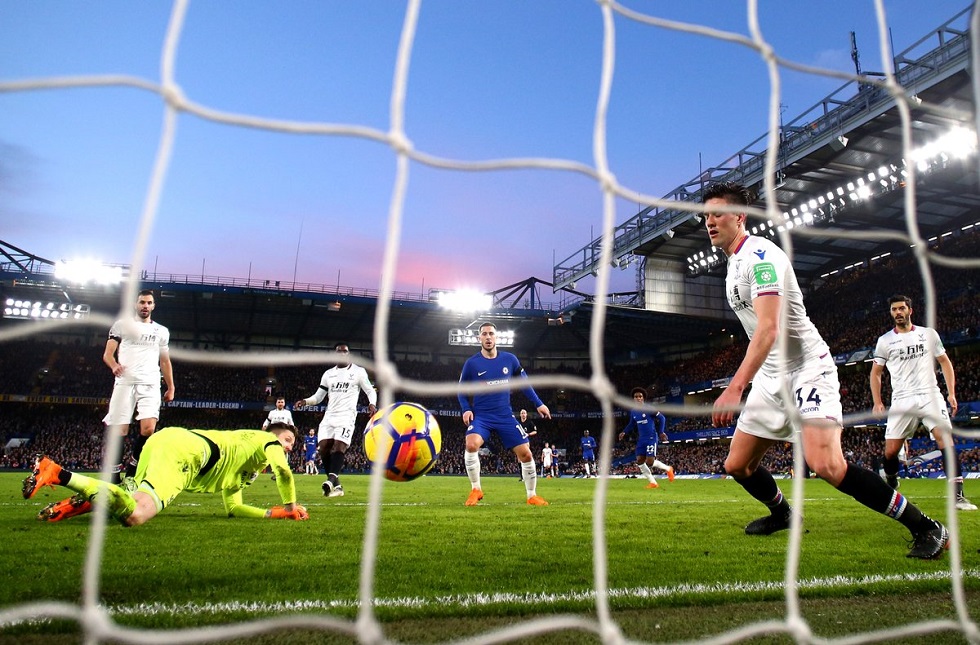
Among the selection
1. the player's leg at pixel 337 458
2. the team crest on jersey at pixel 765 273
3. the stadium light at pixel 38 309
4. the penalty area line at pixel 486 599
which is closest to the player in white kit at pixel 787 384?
the team crest on jersey at pixel 765 273

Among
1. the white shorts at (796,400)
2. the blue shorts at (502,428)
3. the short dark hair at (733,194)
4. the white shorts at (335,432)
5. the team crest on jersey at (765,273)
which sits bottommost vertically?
the white shorts at (335,432)

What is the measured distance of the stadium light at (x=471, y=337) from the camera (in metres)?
38.9

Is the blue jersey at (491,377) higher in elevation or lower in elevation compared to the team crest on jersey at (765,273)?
lower

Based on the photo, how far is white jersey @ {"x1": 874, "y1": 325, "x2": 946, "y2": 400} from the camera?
698cm

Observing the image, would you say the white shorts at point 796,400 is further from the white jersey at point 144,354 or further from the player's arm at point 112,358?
the white jersey at point 144,354

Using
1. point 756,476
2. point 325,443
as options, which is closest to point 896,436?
point 756,476

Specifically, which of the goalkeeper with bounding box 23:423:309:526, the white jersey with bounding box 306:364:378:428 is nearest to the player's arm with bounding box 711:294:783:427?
the goalkeeper with bounding box 23:423:309:526

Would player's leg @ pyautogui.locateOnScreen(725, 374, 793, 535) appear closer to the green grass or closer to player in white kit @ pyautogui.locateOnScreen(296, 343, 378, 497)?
the green grass

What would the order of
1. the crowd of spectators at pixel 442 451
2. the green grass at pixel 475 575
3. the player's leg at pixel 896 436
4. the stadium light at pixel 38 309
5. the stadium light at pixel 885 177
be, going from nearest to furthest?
the green grass at pixel 475 575, the player's leg at pixel 896 436, the stadium light at pixel 885 177, the crowd of spectators at pixel 442 451, the stadium light at pixel 38 309

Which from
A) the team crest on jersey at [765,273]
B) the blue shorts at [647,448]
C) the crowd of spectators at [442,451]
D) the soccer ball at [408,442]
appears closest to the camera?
the team crest on jersey at [765,273]

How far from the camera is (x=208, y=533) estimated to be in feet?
15.6

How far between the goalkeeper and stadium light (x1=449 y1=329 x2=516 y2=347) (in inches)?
1294

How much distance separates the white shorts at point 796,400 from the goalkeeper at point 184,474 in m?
3.58

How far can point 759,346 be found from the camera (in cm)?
335
